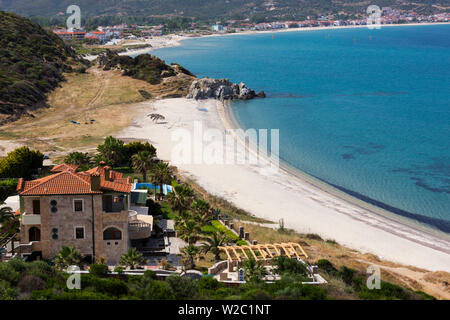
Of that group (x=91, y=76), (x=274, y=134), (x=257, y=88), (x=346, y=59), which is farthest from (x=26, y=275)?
(x=346, y=59)

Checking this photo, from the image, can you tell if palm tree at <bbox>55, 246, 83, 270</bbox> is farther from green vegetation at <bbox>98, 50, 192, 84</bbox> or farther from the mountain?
green vegetation at <bbox>98, 50, 192, 84</bbox>

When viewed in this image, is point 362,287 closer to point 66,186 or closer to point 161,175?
point 66,186

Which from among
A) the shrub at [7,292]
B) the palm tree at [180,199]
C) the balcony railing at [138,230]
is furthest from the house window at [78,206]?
the palm tree at [180,199]

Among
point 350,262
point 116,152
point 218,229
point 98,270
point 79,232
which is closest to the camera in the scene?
point 98,270

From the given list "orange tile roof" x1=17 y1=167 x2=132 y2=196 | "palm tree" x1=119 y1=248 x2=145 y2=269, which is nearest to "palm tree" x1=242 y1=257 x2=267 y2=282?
"palm tree" x1=119 y1=248 x2=145 y2=269

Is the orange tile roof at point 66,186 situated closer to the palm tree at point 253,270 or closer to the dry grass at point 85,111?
the palm tree at point 253,270

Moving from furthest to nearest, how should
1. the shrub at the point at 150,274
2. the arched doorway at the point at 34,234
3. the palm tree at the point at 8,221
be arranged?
1. the palm tree at the point at 8,221
2. the arched doorway at the point at 34,234
3. the shrub at the point at 150,274

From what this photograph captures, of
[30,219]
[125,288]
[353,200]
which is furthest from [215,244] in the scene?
[353,200]
